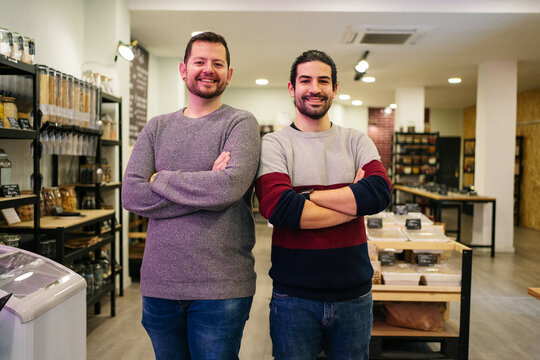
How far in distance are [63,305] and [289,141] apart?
1.01 m

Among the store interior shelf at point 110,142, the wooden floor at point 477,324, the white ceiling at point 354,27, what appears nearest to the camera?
the wooden floor at point 477,324

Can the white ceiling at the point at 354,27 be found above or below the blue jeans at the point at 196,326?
above

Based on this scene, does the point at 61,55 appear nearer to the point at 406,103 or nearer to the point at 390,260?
the point at 390,260

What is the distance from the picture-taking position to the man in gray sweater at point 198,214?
1453mm

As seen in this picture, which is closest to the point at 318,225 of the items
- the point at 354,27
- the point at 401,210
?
the point at 401,210

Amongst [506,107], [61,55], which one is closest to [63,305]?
[61,55]

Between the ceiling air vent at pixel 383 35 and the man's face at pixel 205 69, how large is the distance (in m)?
3.94

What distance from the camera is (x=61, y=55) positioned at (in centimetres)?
385

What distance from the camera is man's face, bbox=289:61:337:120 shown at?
1.62m

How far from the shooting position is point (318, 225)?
5.01 feet

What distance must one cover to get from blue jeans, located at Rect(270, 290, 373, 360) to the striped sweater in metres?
0.03

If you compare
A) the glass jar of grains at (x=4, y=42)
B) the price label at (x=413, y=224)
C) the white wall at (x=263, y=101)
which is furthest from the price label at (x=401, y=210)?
the white wall at (x=263, y=101)

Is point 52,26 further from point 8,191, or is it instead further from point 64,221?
point 8,191

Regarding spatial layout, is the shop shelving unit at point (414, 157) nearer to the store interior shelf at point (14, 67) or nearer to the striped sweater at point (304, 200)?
the store interior shelf at point (14, 67)
